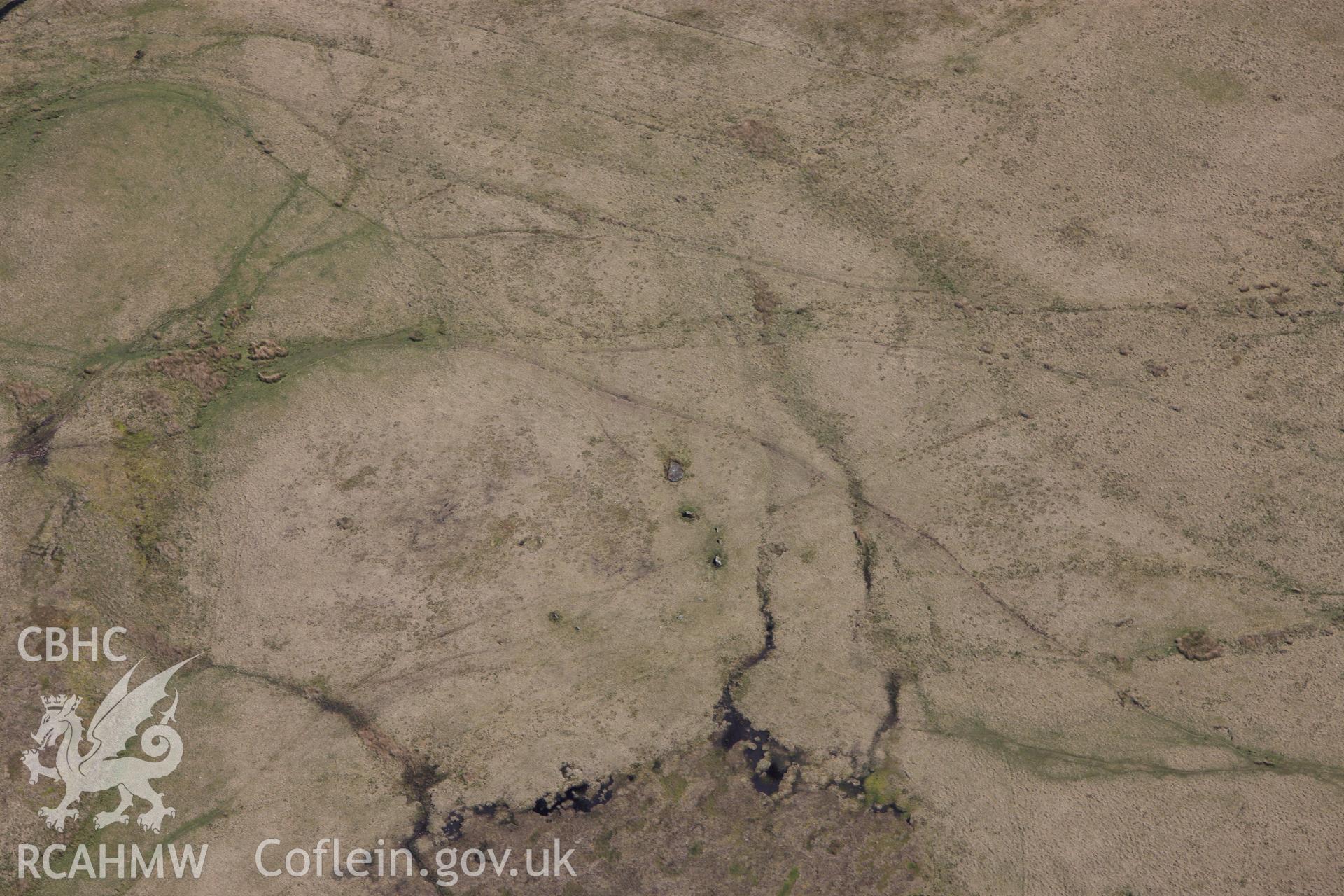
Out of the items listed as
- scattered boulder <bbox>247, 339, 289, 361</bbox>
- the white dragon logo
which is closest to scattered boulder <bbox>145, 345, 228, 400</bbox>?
scattered boulder <bbox>247, 339, 289, 361</bbox>

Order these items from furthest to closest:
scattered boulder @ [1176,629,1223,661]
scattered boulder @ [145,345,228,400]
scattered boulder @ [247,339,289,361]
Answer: scattered boulder @ [247,339,289,361]
scattered boulder @ [145,345,228,400]
scattered boulder @ [1176,629,1223,661]

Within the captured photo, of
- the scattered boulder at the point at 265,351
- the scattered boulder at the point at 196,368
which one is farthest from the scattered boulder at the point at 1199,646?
the scattered boulder at the point at 196,368

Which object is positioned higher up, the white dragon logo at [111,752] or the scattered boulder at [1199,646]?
the white dragon logo at [111,752]

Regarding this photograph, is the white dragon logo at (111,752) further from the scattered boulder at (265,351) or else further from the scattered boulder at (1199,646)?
the scattered boulder at (1199,646)

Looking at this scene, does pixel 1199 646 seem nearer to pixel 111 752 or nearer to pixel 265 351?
pixel 265 351

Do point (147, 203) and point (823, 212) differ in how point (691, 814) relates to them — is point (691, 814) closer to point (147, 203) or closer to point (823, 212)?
point (823, 212)

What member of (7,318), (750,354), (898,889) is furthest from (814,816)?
(7,318)

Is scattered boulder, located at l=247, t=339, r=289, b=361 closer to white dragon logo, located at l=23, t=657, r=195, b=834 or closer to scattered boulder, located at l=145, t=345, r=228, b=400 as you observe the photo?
scattered boulder, located at l=145, t=345, r=228, b=400

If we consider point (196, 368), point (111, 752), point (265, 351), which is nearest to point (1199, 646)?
point (265, 351)

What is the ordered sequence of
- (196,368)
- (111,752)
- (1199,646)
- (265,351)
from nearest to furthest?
1. (111,752)
2. (1199,646)
3. (196,368)
4. (265,351)
